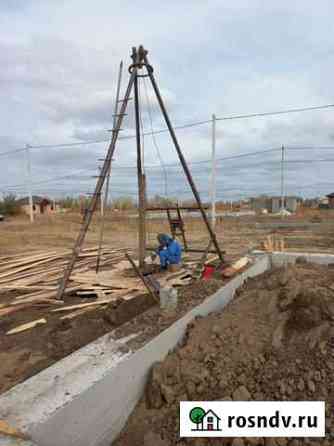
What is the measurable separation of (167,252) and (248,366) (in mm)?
3553

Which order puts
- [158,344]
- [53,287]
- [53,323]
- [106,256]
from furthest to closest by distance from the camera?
1. [106,256]
2. [53,287]
3. [53,323]
4. [158,344]

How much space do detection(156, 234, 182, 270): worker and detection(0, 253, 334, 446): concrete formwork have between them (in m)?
3.08

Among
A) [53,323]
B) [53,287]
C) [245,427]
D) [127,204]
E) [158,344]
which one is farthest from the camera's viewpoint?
A: [127,204]

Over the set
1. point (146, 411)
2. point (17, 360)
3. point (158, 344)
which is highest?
point (158, 344)

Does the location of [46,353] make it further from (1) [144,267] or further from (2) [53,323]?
(1) [144,267]

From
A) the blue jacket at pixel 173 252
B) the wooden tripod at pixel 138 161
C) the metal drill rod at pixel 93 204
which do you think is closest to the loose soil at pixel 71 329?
the metal drill rod at pixel 93 204

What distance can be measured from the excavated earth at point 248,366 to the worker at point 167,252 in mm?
2738

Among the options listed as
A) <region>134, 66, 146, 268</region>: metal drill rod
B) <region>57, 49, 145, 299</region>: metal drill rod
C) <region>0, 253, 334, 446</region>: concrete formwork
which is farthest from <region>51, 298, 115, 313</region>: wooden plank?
<region>0, 253, 334, 446</region>: concrete formwork

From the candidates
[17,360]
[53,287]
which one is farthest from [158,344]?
[53,287]

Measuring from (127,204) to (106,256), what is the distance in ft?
103

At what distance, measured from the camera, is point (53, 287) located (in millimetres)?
5613

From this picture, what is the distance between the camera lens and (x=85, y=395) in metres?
2.26

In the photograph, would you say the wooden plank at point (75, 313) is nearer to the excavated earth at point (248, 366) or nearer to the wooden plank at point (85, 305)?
the wooden plank at point (85, 305)

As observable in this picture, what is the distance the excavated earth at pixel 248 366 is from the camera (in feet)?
8.36
